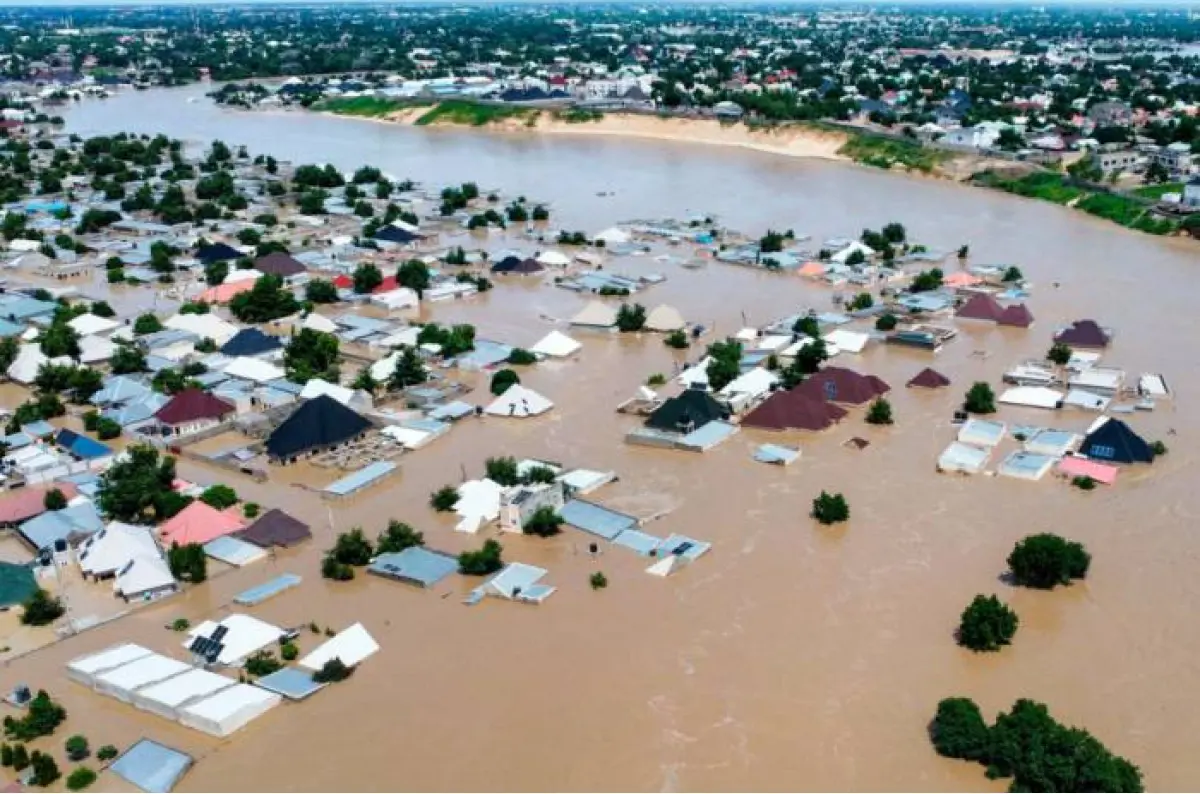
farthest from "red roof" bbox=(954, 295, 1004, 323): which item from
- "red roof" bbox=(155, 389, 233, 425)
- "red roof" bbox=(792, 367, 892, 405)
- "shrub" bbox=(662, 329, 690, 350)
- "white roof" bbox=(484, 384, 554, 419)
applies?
"red roof" bbox=(155, 389, 233, 425)

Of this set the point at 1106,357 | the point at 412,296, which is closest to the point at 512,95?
the point at 412,296

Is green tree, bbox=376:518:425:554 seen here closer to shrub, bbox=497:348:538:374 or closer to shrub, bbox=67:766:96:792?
shrub, bbox=67:766:96:792

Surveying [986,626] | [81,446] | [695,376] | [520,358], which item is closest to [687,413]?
[695,376]

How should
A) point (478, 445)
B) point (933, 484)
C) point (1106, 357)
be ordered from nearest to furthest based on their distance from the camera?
point (933, 484), point (478, 445), point (1106, 357)

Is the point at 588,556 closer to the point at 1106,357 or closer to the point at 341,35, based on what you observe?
the point at 1106,357

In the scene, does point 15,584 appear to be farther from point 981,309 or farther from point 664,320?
point 981,309

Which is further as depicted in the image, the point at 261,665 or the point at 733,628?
the point at 733,628
